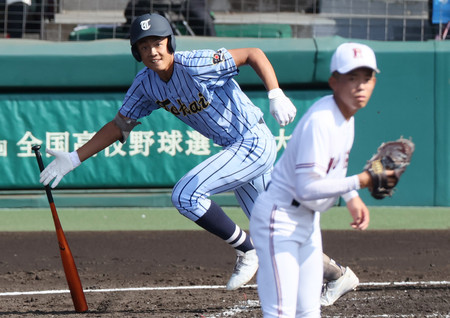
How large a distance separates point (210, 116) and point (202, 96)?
0.46 ft

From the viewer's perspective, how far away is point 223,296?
561 cm

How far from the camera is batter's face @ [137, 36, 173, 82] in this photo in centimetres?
466

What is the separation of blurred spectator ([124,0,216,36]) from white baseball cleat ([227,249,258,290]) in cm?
533

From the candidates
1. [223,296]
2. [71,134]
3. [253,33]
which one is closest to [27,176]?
[71,134]

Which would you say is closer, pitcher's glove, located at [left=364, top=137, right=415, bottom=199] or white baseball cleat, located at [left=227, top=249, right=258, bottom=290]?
pitcher's glove, located at [left=364, top=137, right=415, bottom=199]

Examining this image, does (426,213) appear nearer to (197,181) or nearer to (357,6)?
(357,6)

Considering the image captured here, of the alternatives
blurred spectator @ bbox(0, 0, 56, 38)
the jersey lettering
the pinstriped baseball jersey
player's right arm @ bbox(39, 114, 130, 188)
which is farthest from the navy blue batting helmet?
blurred spectator @ bbox(0, 0, 56, 38)

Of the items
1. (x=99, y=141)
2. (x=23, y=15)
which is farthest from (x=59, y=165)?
(x=23, y=15)

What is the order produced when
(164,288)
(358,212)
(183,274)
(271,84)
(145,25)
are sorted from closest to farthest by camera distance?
1. (358,212)
2. (145,25)
3. (271,84)
4. (164,288)
5. (183,274)

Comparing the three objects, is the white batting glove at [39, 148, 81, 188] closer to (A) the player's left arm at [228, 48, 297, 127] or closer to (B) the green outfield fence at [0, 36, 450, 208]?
(A) the player's left arm at [228, 48, 297, 127]

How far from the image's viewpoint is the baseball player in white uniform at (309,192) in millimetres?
3232

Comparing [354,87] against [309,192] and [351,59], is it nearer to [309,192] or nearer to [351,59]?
[351,59]

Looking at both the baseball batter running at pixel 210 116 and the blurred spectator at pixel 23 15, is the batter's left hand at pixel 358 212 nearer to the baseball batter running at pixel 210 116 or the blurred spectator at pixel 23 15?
the baseball batter running at pixel 210 116

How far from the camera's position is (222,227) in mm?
4984
